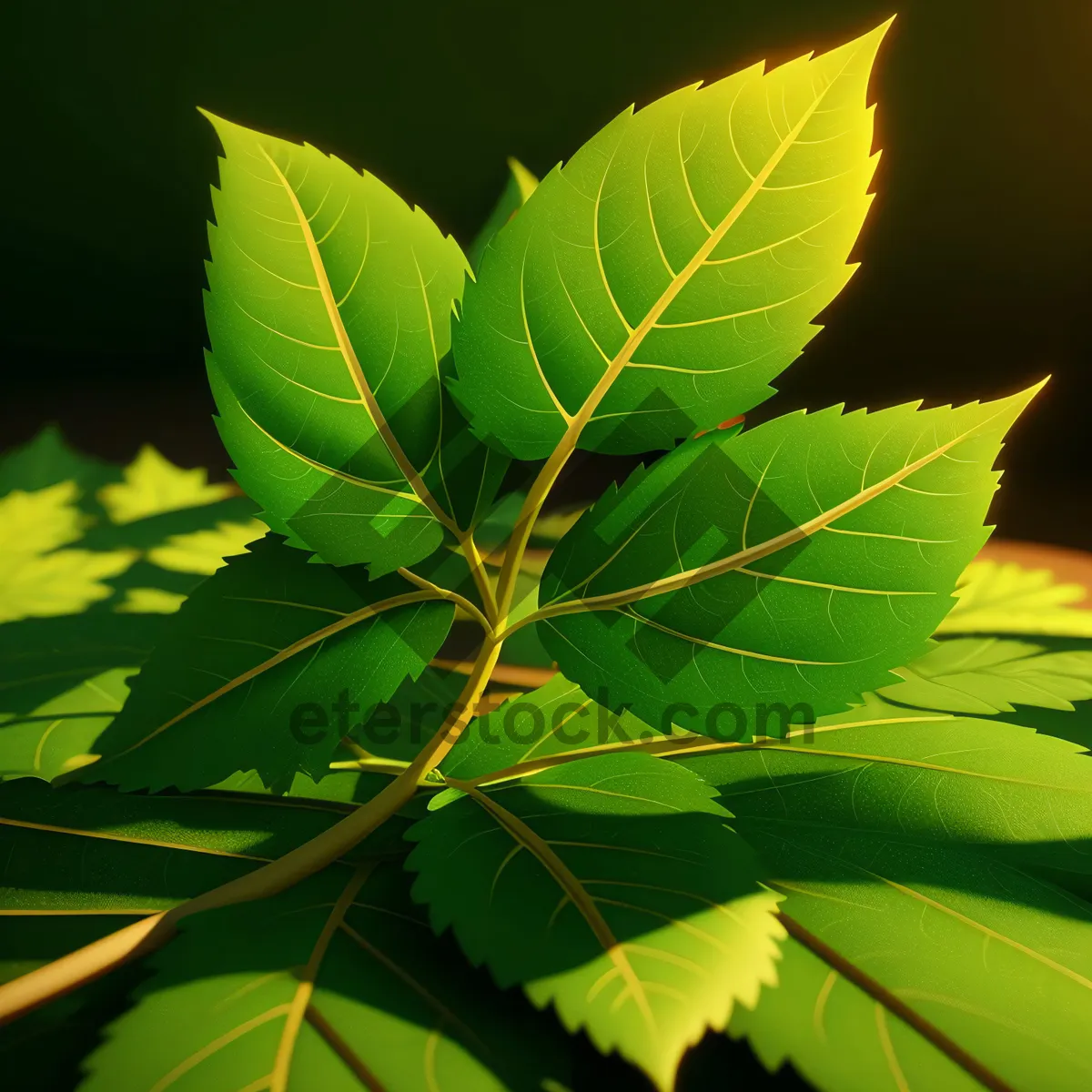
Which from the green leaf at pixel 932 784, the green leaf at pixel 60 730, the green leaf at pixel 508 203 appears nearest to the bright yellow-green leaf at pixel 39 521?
the green leaf at pixel 60 730

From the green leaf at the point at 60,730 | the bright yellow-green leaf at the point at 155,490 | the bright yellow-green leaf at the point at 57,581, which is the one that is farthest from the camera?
the bright yellow-green leaf at the point at 155,490

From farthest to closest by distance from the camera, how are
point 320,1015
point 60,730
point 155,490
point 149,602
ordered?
point 155,490 → point 149,602 → point 60,730 → point 320,1015

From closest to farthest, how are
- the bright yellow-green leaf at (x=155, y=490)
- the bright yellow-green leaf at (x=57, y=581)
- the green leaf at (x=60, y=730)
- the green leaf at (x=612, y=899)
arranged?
1. the green leaf at (x=612, y=899)
2. the green leaf at (x=60, y=730)
3. the bright yellow-green leaf at (x=57, y=581)
4. the bright yellow-green leaf at (x=155, y=490)

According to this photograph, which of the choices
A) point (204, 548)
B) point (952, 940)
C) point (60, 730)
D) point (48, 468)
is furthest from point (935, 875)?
point (48, 468)

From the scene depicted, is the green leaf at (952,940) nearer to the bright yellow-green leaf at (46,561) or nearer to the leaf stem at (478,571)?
the leaf stem at (478,571)

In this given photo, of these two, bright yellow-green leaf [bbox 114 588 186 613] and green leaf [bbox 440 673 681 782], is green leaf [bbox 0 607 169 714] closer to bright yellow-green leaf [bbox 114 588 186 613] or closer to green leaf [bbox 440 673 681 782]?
bright yellow-green leaf [bbox 114 588 186 613]

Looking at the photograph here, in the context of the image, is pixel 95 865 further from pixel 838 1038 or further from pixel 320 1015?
pixel 838 1038

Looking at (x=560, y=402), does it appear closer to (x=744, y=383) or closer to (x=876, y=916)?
(x=744, y=383)
